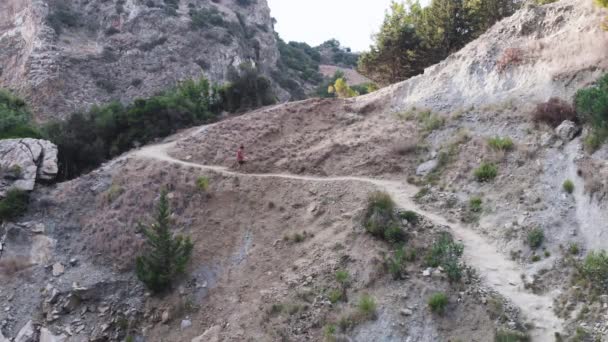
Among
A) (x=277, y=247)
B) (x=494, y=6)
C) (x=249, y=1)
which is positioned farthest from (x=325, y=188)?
(x=249, y=1)

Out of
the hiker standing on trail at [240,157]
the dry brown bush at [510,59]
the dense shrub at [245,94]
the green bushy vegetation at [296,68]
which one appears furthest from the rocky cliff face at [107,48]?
the dry brown bush at [510,59]

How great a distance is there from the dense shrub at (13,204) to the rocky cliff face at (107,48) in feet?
87.6

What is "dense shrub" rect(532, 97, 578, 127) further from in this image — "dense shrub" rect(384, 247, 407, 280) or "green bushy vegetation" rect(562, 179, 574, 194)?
"dense shrub" rect(384, 247, 407, 280)

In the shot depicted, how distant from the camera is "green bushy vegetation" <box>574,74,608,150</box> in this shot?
14.5m

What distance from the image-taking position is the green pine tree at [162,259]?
16500mm

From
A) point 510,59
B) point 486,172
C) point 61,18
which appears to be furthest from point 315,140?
point 61,18

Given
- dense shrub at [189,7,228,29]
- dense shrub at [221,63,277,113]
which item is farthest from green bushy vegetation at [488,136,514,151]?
dense shrub at [189,7,228,29]

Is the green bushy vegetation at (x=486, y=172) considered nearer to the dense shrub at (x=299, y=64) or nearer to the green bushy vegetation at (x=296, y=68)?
the green bushy vegetation at (x=296, y=68)

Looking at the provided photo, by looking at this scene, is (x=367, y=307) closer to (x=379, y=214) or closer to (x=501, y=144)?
(x=379, y=214)

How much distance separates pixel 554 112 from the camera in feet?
56.2

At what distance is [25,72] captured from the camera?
48.4m

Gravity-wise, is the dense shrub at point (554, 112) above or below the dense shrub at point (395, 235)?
above

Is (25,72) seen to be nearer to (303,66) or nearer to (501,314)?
(303,66)

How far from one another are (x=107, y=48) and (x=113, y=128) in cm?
2989
